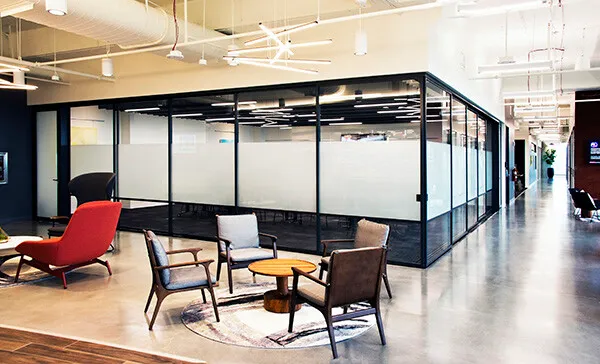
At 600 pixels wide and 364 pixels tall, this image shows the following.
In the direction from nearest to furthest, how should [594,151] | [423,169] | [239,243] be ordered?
[239,243] < [423,169] < [594,151]

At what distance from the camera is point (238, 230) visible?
5750mm

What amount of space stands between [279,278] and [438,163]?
361 cm

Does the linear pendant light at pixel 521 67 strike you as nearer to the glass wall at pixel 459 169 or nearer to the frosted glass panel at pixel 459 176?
the glass wall at pixel 459 169

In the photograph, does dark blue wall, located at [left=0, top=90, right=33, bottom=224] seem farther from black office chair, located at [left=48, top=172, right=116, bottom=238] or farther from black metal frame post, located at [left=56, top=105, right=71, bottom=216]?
black office chair, located at [left=48, top=172, right=116, bottom=238]

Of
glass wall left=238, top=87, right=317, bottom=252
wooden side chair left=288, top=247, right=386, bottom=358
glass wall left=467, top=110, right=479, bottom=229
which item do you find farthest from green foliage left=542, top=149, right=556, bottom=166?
wooden side chair left=288, top=247, right=386, bottom=358

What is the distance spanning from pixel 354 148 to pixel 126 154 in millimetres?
5199

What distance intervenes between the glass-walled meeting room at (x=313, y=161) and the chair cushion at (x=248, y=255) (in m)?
1.93

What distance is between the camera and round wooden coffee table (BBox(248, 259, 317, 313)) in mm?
4461

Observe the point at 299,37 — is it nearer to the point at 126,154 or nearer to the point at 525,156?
the point at 126,154

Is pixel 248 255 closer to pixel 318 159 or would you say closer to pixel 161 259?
pixel 161 259

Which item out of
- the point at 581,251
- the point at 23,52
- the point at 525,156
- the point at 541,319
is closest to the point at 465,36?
the point at 581,251

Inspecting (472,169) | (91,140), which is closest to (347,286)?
(472,169)

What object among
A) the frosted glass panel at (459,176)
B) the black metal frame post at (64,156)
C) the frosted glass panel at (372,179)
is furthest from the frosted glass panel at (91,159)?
the frosted glass panel at (459,176)

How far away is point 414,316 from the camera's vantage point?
174 inches
